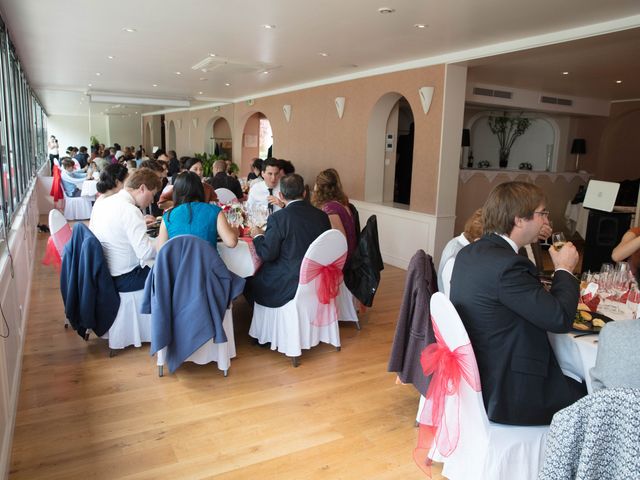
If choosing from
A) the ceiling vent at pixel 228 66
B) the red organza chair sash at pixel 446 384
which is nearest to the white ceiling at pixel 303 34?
the ceiling vent at pixel 228 66

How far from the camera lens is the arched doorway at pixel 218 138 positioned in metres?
13.6

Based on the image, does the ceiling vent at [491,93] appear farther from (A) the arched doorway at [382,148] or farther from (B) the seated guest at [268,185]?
(B) the seated guest at [268,185]

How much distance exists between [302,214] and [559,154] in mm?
7931

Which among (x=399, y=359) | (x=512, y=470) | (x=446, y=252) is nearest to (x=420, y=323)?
(x=399, y=359)

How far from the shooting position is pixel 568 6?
379 cm

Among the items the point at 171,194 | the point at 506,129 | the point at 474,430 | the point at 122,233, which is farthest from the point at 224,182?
the point at 506,129

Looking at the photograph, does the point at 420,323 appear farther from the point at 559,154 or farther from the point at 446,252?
the point at 559,154

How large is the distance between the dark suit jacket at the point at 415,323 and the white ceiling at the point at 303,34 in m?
2.33

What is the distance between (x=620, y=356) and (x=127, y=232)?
120 inches

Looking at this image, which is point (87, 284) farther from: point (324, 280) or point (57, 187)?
point (57, 187)

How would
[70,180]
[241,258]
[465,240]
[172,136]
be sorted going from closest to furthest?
[465,240] < [241,258] < [70,180] < [172,136]

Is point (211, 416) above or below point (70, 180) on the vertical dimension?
below

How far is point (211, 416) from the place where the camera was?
9.49 feet

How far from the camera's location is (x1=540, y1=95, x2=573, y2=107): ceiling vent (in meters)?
8.44
